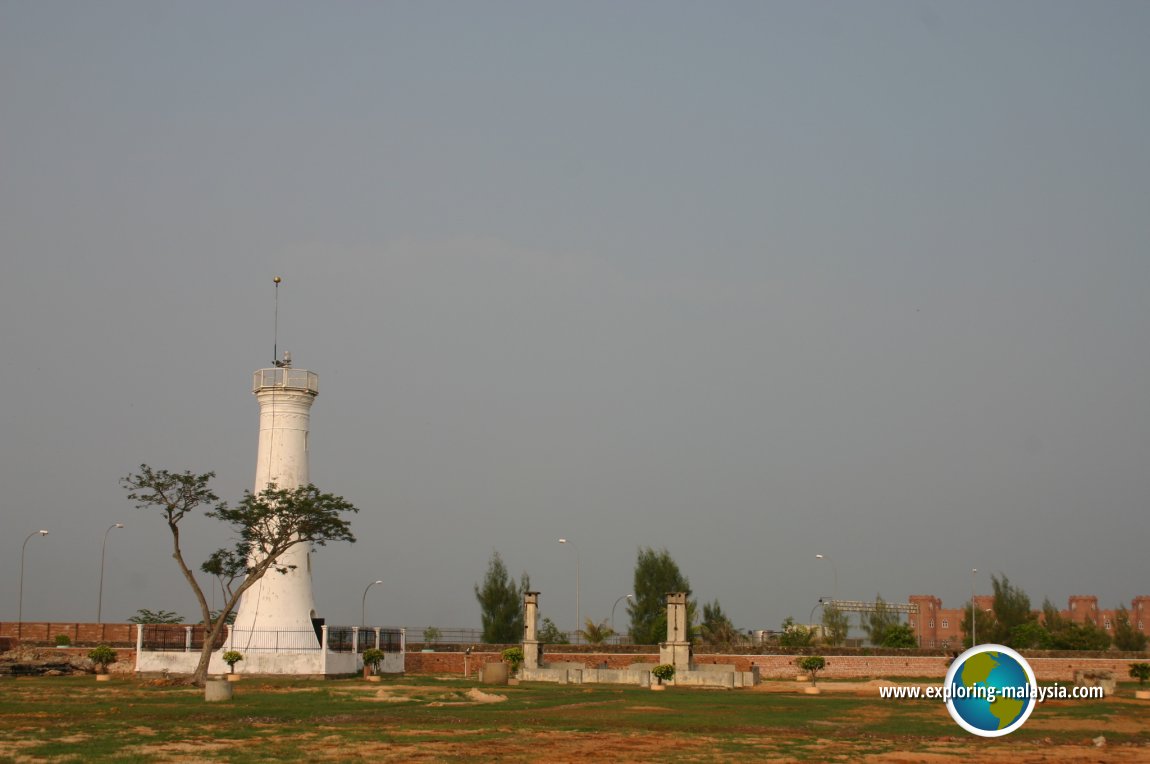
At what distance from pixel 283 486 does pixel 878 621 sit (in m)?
43.4

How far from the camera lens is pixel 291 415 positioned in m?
51.9

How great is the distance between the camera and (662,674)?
43.4 m

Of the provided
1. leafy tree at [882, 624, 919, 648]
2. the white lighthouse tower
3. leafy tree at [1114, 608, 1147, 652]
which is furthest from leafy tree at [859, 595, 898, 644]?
the white lighthouse tower

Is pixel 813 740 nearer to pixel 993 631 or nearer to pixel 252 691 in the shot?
pixel 252 691

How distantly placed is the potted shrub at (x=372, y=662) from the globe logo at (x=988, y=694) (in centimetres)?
2729

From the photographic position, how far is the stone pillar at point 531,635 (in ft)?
168

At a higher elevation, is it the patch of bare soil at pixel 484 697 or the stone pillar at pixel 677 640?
the stone pillar at pixel 677 640

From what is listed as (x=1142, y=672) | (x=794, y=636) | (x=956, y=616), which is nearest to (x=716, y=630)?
(x=794, y=636)

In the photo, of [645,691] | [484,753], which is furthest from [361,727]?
[645,691]

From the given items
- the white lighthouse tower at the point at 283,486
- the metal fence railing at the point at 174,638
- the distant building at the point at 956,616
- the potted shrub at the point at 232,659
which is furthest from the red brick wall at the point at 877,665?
the distant building at the point at 956,616

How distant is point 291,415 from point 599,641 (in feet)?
81.0

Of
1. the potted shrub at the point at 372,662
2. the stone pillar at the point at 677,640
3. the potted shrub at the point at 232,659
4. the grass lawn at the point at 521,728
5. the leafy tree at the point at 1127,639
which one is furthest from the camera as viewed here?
the leafy tree at the point at 1127,639

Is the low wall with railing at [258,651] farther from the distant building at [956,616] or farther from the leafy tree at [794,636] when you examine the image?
the distant building at [956,616]

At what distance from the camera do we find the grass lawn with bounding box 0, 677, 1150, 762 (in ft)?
72.2
